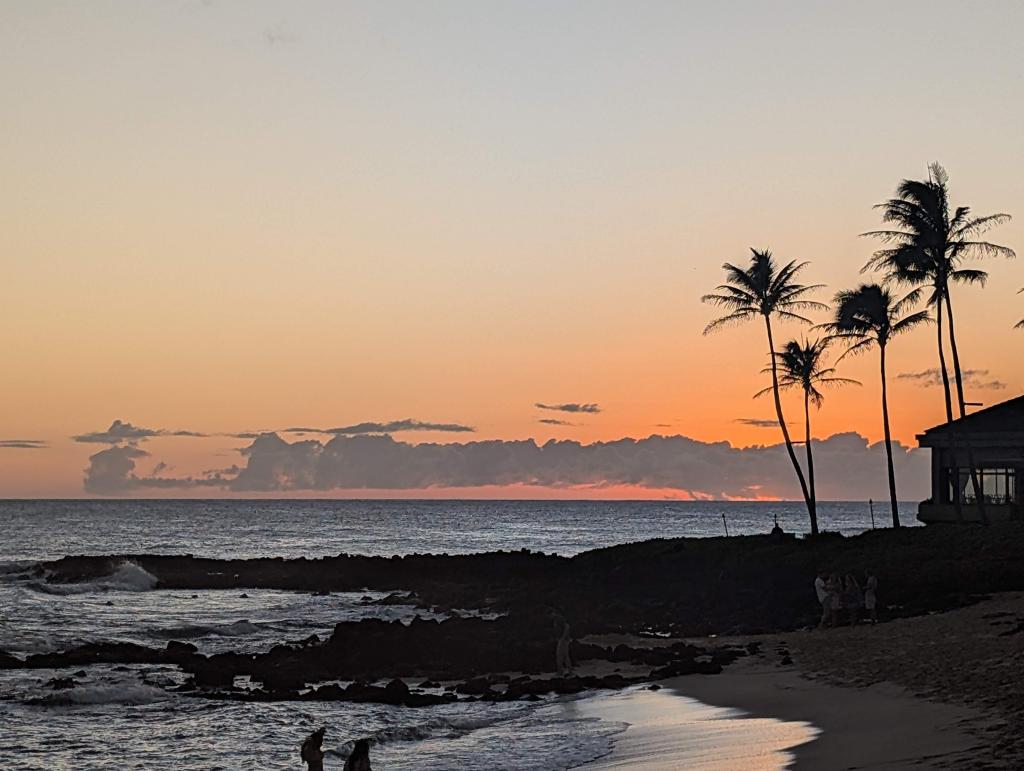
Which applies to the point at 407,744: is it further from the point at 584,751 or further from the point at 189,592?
the point at 189,592

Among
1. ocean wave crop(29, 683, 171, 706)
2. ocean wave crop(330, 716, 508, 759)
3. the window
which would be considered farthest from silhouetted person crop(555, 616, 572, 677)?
the window

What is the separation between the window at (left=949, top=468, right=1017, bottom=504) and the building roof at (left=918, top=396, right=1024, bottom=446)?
1706 millimetres

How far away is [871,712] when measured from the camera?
17391mm

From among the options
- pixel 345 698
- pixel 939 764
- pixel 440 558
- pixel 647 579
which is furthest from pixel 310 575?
pixel 939 764

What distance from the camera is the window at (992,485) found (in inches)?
1876

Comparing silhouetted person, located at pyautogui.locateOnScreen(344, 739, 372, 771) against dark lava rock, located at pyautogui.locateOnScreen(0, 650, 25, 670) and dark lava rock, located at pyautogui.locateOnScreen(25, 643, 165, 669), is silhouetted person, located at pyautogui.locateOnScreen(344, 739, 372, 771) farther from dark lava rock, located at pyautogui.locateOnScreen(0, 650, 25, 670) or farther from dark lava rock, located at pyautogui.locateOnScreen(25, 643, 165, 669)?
dark lava rock, located at pyautogui.locateOnScreen(0, 650, 25, 670)

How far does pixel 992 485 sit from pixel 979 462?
111 cm

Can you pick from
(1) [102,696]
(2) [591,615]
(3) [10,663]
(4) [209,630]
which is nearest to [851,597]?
(2) [591,615]

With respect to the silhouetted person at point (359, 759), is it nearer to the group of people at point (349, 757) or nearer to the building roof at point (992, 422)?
the group of people at point (349, 757)

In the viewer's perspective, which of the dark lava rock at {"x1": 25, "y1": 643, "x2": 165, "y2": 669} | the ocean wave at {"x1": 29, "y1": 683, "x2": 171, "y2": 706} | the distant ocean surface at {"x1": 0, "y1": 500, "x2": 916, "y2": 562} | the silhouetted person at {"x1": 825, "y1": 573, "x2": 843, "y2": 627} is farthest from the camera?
the distant ocean surface at {"x1": 0, "y1": 500, "x2": 916, "y2": 562}

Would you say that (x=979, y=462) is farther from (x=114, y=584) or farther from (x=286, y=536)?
(x=286, y=536)

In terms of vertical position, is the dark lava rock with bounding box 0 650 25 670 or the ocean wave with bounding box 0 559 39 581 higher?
the ocean wave with bounding box 0 559 39 581

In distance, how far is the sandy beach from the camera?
14.3 m

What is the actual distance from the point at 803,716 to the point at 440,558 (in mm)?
55212
